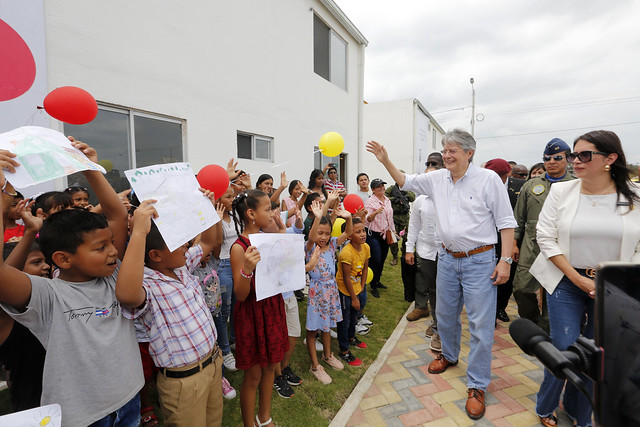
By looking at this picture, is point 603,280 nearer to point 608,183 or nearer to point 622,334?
point 622,334

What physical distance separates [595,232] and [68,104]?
11.7ft

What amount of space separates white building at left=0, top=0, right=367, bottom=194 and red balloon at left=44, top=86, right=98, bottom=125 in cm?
177

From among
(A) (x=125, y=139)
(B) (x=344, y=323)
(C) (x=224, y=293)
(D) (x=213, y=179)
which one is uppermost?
(A) (x=125, y=139)

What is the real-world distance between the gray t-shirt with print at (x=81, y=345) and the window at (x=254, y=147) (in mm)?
5002

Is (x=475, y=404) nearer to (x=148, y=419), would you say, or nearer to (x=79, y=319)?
(x=148, y=419)

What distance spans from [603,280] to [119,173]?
15.8 ft

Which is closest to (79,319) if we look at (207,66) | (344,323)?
(344,323)

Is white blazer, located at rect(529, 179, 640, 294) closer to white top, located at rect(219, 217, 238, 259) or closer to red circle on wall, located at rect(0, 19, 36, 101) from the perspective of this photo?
white top, located at rect(219, 217, 238, 259)

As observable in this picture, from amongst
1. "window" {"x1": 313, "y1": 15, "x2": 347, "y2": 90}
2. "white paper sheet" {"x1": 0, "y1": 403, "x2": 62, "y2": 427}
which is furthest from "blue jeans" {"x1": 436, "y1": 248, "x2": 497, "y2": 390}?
"window" {"x1": 313, "y1": 15, "x2": 347, "y2": 90}

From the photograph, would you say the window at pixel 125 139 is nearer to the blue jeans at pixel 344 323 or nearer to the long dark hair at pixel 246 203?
the long dark hair at pixel 246 203

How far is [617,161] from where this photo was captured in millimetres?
2223

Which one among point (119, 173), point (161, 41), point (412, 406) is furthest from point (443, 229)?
point (161, 41)

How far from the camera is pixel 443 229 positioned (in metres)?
2.95

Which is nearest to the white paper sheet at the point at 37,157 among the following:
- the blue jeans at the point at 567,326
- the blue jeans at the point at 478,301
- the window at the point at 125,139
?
the window at the point at 125,139
